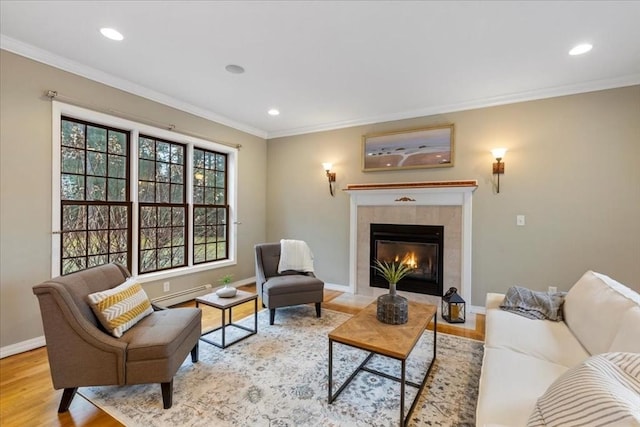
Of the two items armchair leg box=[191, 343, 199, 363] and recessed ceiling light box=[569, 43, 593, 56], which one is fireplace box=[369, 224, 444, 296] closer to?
recessed ceiling light box=[569, 43, 593, 56]

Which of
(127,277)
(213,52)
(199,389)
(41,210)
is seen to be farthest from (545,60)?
(41,210)

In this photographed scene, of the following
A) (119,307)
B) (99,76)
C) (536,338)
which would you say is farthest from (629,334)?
(99,76)

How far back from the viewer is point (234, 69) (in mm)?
3041

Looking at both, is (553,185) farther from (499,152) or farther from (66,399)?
(66,399)

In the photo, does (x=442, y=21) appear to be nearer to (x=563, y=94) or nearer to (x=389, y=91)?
(x=389, y=91)

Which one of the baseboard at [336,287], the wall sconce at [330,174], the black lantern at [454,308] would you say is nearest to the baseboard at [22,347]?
the baseboard at [336,287]

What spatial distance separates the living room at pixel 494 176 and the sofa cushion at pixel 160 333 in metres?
1.49

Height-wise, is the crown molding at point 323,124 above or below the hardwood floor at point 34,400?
above

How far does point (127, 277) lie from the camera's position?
100 inches

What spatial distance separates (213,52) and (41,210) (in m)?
2.18

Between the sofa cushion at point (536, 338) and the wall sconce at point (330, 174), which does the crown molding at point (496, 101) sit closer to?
the wall sconce at point (330, 174)

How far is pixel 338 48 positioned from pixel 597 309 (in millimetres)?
2730

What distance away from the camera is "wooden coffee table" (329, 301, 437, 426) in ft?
5.88

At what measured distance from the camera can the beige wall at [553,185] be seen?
316 cm
